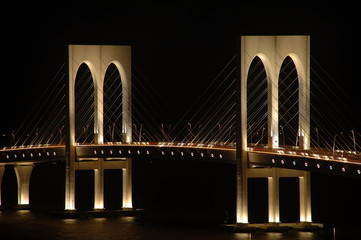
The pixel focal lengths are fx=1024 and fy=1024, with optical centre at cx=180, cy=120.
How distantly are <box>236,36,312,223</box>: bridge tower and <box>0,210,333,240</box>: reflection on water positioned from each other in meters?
1.42

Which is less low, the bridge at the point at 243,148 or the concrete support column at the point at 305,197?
the bridge at the point at 243,148

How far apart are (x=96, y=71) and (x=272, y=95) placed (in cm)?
1203

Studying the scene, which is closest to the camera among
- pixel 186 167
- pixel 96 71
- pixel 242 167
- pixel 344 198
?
pixel 242 167

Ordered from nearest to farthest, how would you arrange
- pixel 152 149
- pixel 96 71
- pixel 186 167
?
pixel 152 149, pixel 96 71, pixel 186 167

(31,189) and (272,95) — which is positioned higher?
(272,95)

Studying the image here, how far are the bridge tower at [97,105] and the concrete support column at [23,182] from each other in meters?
6.23

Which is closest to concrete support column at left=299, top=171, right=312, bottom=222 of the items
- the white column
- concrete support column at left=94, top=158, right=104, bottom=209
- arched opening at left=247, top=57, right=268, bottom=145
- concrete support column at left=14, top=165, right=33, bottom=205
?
concrete support column at left=94, top=158, right=104, bottom=209

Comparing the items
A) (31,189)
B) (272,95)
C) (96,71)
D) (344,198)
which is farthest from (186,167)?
(272,95)

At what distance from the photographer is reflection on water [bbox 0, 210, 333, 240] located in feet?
127

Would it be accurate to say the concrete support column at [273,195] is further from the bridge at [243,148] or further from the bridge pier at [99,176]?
the bridge pier at [99,176]

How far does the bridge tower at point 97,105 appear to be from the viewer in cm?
4719

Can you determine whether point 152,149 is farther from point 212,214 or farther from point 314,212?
point 314,212

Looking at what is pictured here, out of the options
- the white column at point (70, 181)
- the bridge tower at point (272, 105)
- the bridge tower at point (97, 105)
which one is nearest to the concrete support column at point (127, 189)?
the bridge tower at point (97, 105)

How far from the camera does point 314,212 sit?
48.0 metres
